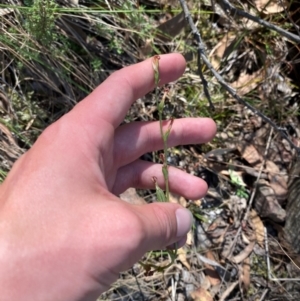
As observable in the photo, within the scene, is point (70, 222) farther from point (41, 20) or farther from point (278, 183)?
point (278, 183)

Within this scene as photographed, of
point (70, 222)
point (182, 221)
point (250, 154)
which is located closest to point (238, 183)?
point (250, 154)

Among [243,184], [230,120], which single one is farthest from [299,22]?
[243,184]

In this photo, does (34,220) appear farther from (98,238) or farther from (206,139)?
(206,139)

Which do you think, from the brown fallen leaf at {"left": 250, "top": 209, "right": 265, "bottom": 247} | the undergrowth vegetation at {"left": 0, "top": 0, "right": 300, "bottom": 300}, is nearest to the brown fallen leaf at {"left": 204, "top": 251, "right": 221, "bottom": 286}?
the undergrowth vegetation at {"left": 0, "top": 0, "right": 300, "bottom": 300}

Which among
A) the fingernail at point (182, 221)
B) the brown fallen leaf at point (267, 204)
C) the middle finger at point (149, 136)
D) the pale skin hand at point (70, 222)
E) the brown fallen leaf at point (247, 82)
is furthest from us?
the brown fallen leaf at point (247, 82)

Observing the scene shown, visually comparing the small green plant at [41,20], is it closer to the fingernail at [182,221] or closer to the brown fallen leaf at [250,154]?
the fingernail at [182,221]

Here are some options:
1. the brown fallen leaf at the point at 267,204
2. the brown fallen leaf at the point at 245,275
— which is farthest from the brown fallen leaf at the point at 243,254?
the brown fallen leaf at the point at 267,204

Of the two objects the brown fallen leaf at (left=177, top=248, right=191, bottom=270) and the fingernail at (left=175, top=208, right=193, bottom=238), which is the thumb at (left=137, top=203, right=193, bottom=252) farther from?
the brown fallen leaf at (left=177, top=248, right=191, bottom=270)
